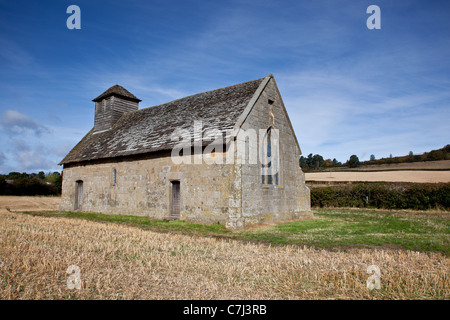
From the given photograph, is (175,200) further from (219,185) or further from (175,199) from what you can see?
(219,185)

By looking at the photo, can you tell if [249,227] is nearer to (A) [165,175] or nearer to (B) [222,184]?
(B) [222,184]

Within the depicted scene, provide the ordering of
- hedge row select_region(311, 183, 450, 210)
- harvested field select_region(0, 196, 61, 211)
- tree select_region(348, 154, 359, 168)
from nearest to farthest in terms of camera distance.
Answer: hedge row select_region(311, 183, 450, 210) < harvested field select_region(0, 196, 61, 211) < tree select_region(348, 154, 359, 168)

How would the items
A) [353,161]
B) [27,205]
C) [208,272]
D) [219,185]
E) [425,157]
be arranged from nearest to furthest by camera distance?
[208,272], [219,185], [27,205], [425,157], [353,161]

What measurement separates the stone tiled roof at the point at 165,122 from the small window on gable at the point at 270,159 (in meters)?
2.53

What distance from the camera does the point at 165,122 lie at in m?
20.5

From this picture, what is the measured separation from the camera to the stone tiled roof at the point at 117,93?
2770 cm

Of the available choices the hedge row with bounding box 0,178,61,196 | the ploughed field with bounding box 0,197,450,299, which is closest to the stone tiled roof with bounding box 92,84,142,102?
the ploughed field with bounding box 0,197,450,299

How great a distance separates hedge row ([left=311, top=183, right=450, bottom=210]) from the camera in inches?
966

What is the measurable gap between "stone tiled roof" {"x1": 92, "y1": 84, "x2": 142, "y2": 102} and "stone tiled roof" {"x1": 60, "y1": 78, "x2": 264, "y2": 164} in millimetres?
2528

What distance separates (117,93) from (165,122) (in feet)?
32.8

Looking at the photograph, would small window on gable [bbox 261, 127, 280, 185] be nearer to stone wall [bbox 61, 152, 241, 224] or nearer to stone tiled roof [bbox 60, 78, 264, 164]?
stone tiled roof [bbox 60, 78, 264, 164]

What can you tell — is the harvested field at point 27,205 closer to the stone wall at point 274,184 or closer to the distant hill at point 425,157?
the stone wall at point 274,184

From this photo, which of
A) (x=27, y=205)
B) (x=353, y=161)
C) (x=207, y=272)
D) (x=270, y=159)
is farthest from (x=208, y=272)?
(x=353, y=161)

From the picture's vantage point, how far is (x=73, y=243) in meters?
8.88
